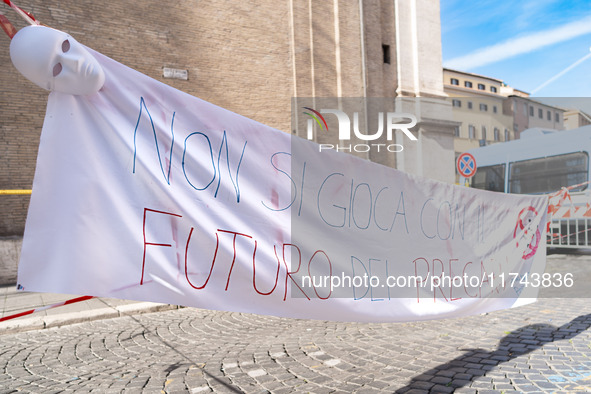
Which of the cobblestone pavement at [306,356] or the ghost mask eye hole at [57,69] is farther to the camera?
the cobblestone pavement at [306,356]

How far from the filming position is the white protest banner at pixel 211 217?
2.15 metres

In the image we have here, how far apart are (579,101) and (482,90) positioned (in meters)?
45.1

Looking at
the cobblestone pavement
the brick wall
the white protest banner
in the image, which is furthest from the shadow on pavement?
the brick wall

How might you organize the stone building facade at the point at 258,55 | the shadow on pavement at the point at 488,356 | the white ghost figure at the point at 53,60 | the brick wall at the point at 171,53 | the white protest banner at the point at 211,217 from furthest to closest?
the stone building facade at the point at 258,55
the brick wall at the point at 171,53
the shadow on pavement at the point at 488,356
the white protest banner at the point at 211,217
the white ghost figure at the point at 53,60

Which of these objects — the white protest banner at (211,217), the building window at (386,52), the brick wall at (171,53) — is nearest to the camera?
the white protest banner at (211,217)

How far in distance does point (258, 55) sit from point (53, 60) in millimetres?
13201

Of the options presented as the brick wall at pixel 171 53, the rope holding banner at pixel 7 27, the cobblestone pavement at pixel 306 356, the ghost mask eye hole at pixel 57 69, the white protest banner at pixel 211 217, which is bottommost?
the cobblestone pavement at pixel 306 356

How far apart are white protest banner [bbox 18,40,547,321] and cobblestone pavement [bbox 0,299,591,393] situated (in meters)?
0.61

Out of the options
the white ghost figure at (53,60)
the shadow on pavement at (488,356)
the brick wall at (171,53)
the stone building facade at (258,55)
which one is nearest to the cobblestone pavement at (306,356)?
the shadow on pavement at (488,356)

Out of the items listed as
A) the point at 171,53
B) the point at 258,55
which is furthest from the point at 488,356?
the point at 258,55

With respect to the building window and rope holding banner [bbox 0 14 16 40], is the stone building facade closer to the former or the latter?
the building window

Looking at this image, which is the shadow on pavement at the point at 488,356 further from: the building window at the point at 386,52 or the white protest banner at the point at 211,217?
the building window at the point at 386,52

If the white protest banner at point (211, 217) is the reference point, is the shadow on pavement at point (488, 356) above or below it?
below

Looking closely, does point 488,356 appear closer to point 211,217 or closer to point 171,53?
point 211,217
